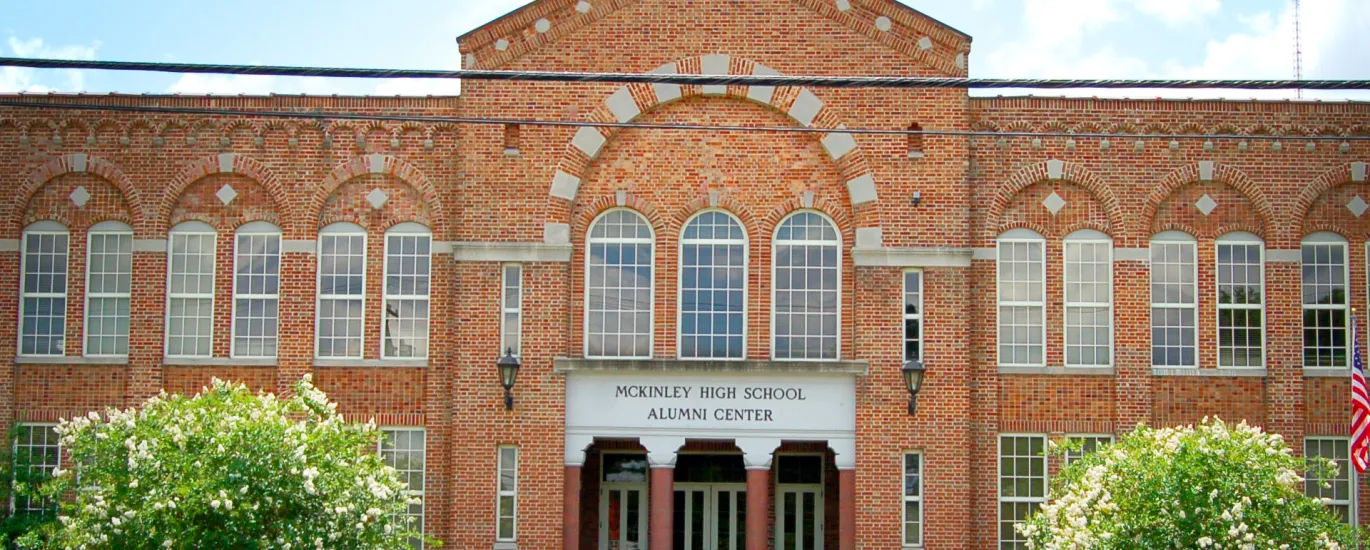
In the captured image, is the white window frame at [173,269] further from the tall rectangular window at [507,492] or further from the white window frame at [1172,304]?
the white window frame at [1172,304]

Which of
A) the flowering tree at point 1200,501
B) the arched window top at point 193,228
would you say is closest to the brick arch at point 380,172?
the arched window top at point 193,228

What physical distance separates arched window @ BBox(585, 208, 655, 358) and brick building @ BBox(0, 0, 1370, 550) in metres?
0.04

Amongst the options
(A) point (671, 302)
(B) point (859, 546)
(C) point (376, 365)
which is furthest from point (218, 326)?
(B) point (859, 546)

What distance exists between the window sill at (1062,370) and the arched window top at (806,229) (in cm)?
378

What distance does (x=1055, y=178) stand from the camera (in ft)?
82.6

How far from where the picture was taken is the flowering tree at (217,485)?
18.4m

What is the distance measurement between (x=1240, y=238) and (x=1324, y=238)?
149cm

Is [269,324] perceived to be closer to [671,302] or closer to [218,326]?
[218,326]

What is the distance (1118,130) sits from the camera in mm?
25188

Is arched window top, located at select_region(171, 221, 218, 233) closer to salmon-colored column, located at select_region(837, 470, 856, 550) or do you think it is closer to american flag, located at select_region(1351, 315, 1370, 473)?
salmon-colored column, located at select_region(837, 470, 856, 550)

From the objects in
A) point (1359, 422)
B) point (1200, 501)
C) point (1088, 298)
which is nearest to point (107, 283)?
point (1088, 298)

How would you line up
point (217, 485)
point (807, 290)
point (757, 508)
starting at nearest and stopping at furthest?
point (217, 485)
point (757, 508)
point (807, 290)

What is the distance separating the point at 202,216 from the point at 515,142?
5.66m

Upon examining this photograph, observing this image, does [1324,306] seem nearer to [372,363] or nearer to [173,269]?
[372,363]
